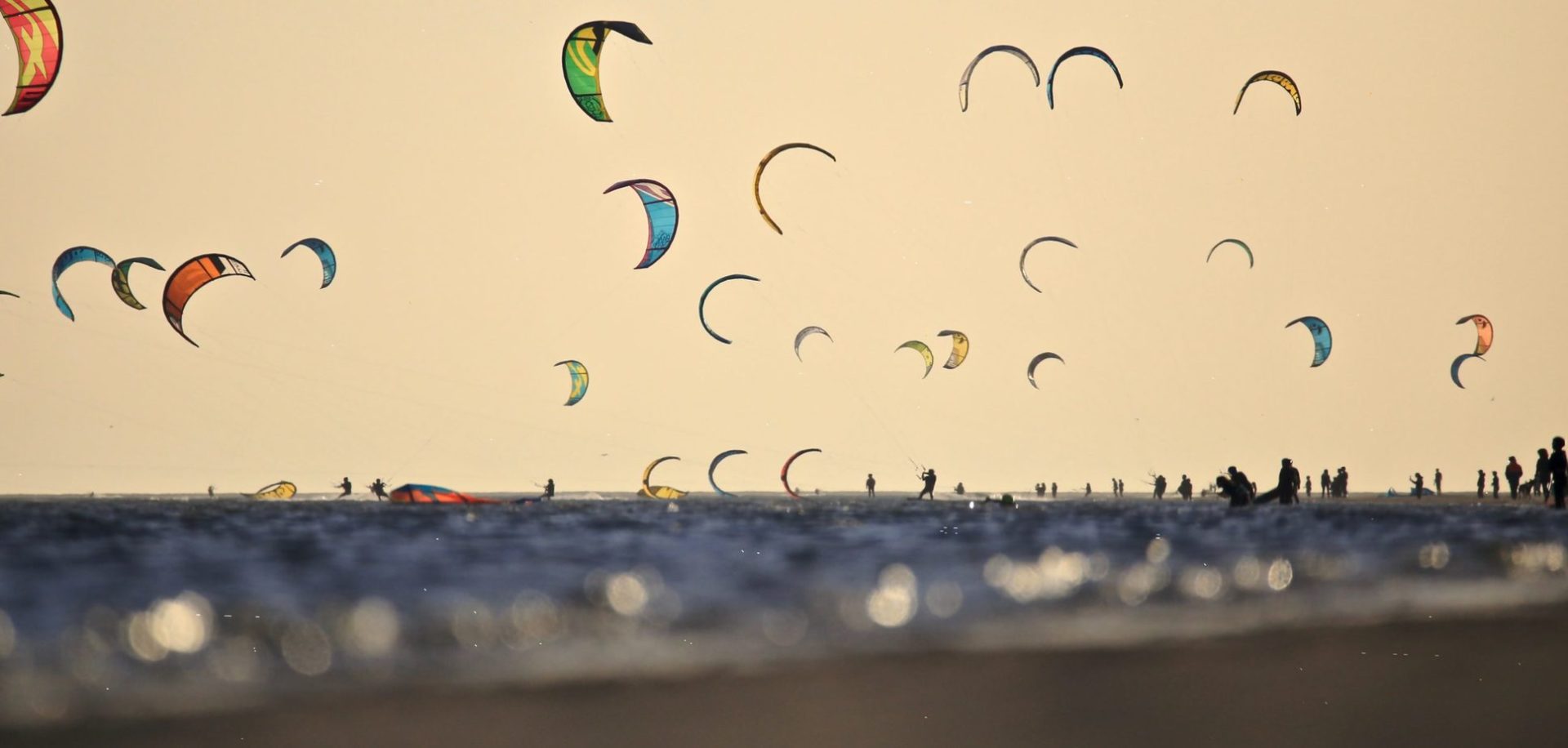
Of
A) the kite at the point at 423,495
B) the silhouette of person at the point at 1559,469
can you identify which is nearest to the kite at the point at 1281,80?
the silhouette of person at the point at 1559,469

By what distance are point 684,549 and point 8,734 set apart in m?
13.9

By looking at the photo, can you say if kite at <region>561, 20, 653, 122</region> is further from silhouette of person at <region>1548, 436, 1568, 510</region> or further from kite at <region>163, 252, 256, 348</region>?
silhouette of person at <region>1548, 436, 1568, 510</region>

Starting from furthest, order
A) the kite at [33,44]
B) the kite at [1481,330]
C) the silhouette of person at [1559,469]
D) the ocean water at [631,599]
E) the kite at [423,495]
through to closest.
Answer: the kite at [423,495] → the kite at [1481,330] → the silhouette of person at [1559,469] → the kite at [33,44] → the ocean water at [631,599]

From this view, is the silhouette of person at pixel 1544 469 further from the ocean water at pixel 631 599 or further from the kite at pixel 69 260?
the kite at pixel 69 260

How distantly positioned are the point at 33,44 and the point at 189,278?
10.4 m

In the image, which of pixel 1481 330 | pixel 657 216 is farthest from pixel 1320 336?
pixel 657 216

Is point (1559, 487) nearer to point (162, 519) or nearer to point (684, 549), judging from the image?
point (684, 549)

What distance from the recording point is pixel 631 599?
40.4 ft

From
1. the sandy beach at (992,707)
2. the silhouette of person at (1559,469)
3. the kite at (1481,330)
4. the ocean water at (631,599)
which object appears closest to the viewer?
the sandy beach at (992,707)

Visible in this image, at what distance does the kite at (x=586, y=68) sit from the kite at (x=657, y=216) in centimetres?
297

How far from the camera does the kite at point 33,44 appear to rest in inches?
996

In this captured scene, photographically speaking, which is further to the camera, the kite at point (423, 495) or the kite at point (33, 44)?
the kite at point (423, 495)

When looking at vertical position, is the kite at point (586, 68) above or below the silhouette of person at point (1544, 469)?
above

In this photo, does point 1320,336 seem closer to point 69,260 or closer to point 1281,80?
point 1281,80
